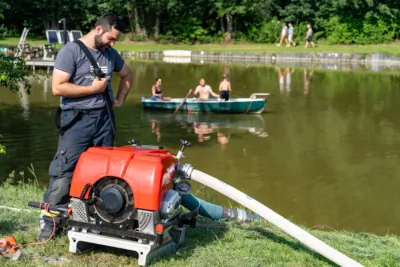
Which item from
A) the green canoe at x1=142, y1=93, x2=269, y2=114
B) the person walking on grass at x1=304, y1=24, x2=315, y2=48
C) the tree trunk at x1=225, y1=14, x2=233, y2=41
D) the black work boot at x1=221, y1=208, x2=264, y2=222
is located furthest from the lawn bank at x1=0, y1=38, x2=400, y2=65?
the black work boot at x1=221, y1=208, x2=264, y2=222

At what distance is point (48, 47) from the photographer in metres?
25.8

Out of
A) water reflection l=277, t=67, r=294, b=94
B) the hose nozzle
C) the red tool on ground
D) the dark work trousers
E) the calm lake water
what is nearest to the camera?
the red tool on ground

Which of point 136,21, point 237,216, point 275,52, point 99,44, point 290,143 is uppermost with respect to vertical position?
point 136,21

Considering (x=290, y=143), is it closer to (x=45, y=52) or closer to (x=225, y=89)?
(x=225, y=89)

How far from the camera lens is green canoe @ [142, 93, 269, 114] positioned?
1678 cm

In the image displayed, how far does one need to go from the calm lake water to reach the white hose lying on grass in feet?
13.6

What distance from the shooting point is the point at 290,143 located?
533 inches

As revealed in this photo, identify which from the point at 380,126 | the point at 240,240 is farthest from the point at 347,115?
the point at 240,240

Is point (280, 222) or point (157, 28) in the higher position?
point (157, 28)

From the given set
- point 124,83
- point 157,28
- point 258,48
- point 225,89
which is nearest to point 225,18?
point 157,28

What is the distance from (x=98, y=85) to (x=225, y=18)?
37591 millimetres

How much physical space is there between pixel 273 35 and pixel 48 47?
59.9 feet

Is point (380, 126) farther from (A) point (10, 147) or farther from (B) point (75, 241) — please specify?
(B) point (75, 241)

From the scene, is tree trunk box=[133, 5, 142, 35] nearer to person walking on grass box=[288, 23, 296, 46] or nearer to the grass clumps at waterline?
person walking on grass box=[288, 23, 296, 46]
